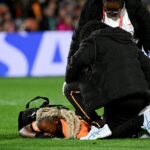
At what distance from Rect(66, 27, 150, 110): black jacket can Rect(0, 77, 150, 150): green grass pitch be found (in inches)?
18.7

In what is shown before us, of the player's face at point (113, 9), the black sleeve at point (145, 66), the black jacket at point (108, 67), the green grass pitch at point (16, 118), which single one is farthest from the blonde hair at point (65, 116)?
the player's face at point (113, 9)

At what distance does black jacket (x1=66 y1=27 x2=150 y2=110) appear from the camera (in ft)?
25.9

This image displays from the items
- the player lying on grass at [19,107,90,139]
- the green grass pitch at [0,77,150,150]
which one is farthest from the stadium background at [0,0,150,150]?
the player lying on grass at [19,107,90,139]

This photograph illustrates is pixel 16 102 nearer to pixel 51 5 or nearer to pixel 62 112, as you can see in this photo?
pixel 62 112

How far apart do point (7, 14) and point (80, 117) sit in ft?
40.3

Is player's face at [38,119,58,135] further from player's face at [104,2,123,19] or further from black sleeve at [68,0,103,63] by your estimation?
player's face at [104,2,123,19]

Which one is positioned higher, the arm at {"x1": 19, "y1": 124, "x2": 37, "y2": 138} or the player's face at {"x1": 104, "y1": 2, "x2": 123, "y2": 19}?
the player's face at {"x1": 104, "y1": 2, "x2": 123, "y2": 19}

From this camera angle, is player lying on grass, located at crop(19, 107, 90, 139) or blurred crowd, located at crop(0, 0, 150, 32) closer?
player lying on grass, located at crop(19, 107, 90, 139)

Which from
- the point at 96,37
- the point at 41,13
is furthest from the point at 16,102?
the point at 41,13

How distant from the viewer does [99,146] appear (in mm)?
7539

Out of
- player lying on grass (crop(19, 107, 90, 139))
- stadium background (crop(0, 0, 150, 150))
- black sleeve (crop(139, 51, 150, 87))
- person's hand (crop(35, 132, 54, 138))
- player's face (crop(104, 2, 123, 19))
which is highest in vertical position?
player's face (crop(104, 2, 123, 19))

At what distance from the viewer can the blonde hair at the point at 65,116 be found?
8.31 meters

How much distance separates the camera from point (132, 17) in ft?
29.1

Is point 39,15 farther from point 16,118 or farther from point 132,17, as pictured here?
point 132,17
